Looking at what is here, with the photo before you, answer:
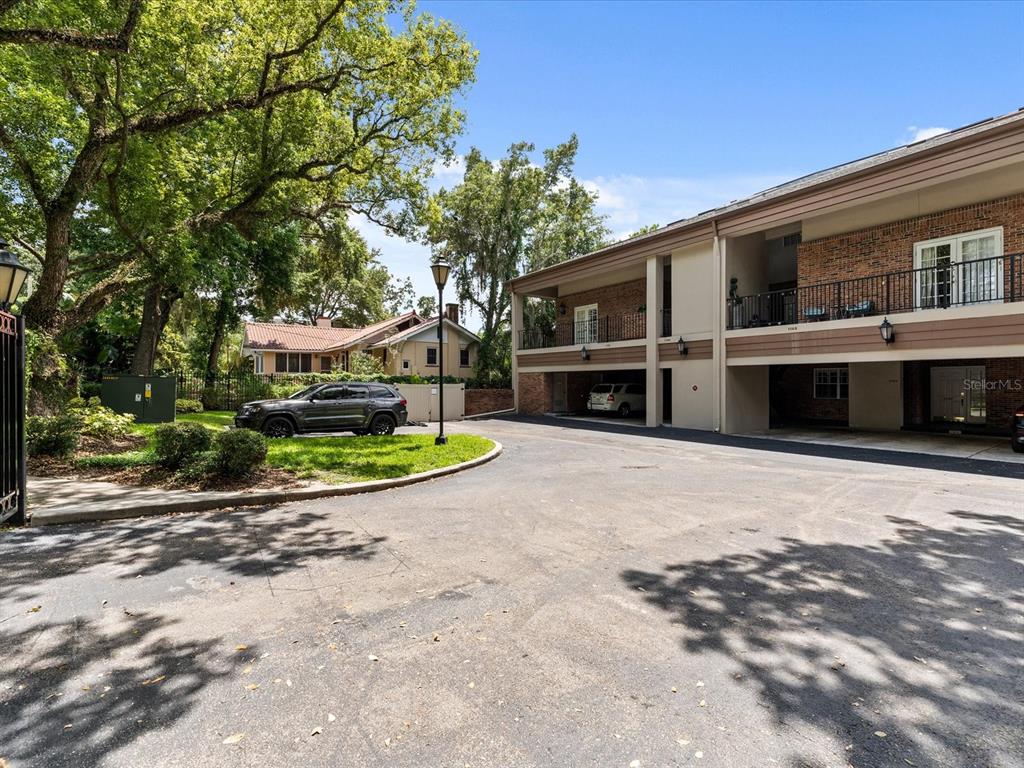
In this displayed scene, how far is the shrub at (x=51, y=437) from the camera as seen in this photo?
9.61 m

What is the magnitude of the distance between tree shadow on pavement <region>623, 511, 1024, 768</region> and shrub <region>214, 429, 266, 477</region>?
20.9 feet

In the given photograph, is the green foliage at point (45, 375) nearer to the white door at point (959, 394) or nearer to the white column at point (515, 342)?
the white column at point (515, 342)

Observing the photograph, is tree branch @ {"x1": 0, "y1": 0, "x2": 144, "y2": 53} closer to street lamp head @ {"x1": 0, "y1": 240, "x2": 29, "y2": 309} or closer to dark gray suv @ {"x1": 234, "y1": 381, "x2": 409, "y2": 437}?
street lamp head @ {"x1": 0, "y1": 240, "x2": 29, "y2": 309}

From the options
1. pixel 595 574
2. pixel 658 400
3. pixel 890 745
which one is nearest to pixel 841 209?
pixel 658 400

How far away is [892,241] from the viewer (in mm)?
15492

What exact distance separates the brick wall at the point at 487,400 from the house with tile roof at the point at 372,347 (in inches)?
330

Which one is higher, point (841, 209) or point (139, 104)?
point (139, 104)

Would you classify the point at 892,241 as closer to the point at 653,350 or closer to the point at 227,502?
the point at 653,350

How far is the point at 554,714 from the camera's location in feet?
9.09

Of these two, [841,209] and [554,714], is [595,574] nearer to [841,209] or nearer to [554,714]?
[554,714]

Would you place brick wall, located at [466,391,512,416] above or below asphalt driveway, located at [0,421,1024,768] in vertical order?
above

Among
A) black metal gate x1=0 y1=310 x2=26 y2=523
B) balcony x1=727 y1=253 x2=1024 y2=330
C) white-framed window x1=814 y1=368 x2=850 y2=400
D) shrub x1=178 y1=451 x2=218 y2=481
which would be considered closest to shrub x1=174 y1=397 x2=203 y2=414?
shrub x1=178 y1=451 x2=218 y2=481

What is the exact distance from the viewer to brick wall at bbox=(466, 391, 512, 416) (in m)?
24.9

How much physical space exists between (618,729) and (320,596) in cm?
267
